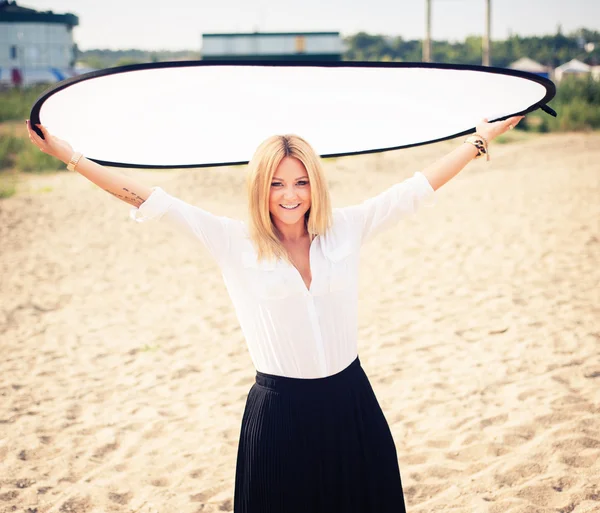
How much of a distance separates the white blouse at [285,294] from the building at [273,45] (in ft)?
134

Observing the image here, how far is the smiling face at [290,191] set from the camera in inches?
81.0

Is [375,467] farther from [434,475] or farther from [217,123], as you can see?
[434,475]

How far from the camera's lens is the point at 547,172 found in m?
14.7

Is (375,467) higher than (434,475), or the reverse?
(375,467)

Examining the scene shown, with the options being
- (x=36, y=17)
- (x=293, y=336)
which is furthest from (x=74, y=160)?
(x=36, y=17)

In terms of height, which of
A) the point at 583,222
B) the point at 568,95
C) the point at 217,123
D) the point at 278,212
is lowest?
the point at 583,222

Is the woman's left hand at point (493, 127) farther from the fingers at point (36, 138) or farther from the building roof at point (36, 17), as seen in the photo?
the building roof at point (36, 17)

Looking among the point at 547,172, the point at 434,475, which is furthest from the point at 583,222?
the point at 434,475

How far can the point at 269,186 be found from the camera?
2.04 metres

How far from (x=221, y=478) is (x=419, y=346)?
2.59 meters

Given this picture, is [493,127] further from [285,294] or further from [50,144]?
[50,144]

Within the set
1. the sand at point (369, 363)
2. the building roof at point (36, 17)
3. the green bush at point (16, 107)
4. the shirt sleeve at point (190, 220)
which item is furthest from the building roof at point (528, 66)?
the shirt sleeve at point (190, 220)

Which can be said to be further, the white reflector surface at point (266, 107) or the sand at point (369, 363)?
the sand at point (369, 363)

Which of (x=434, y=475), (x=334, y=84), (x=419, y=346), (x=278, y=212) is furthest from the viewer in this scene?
(x=419, y=346)
